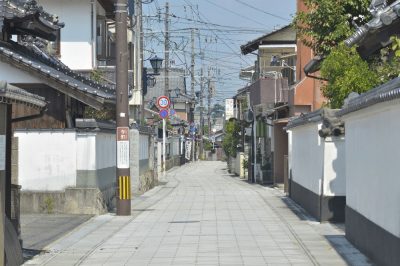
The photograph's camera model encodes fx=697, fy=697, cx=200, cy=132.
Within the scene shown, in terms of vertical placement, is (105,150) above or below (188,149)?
above

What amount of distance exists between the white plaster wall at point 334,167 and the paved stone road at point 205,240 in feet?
3.14

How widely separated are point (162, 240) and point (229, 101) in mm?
69071

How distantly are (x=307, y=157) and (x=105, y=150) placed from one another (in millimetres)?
6150

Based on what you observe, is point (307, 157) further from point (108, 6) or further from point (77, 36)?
point (108, 6)

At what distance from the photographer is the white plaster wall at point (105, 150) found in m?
20.2

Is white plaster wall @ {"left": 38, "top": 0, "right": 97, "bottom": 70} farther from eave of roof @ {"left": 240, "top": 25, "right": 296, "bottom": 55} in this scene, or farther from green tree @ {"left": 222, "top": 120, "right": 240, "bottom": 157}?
green tree @ {"left": 222, "top": 120, "right": 240, "bottom": 157}

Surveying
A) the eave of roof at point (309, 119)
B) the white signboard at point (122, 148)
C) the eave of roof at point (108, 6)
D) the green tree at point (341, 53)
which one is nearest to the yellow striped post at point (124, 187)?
the white signboard at point (122, 148)

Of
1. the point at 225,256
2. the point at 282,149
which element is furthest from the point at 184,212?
the point at 282,149

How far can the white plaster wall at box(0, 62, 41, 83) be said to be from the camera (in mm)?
19953

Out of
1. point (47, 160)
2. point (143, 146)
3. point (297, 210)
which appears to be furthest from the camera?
point (143, 146)

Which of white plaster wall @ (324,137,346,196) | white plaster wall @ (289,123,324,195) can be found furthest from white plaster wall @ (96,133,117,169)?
white plaster wall @ (324,137,346,196)

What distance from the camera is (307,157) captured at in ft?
68.0

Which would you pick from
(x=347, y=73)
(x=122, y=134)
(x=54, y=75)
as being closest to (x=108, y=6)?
A: (x=54, y=75)

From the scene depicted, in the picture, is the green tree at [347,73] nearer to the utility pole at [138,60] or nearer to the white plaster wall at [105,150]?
the white plaster wall at [105,150]
